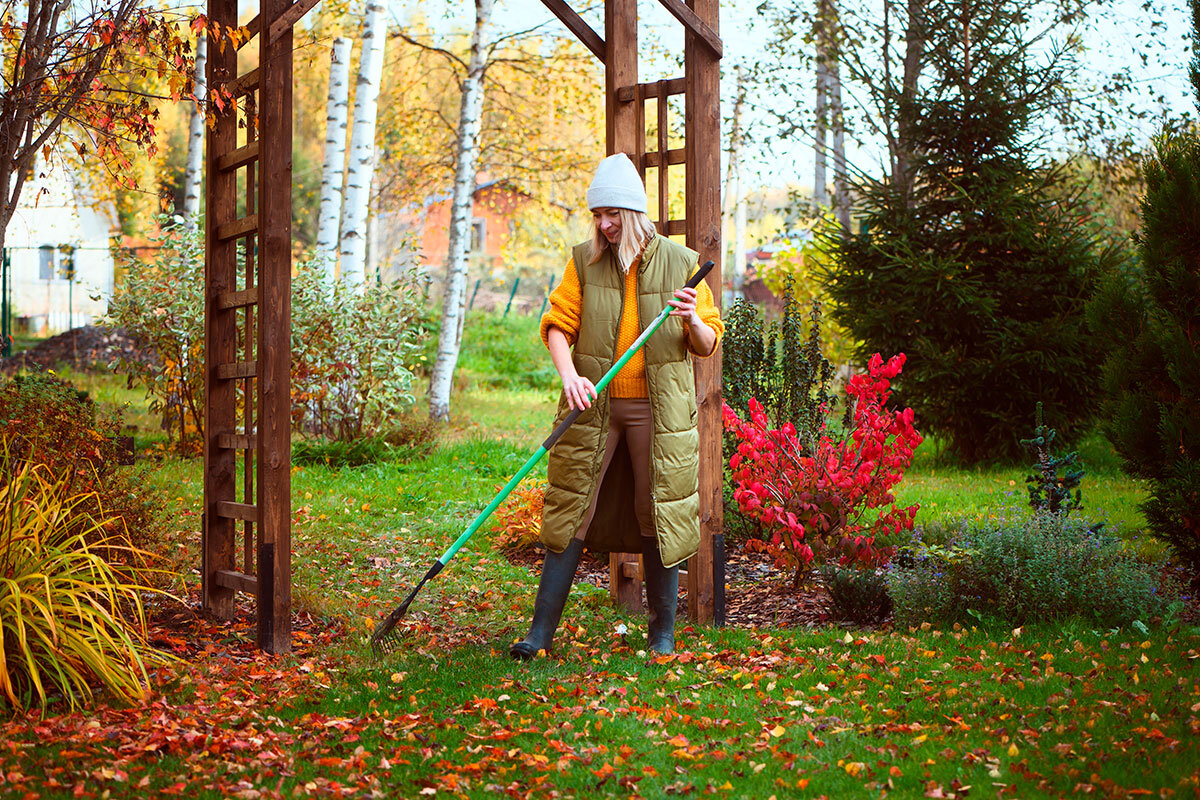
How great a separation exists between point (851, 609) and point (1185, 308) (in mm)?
2162

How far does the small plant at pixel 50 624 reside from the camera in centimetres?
353

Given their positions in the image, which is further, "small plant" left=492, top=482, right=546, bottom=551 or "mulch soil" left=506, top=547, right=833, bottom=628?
"small plant" left=492, top=482, right=546, bottom=551

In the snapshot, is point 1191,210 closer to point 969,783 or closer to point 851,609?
point 851,609

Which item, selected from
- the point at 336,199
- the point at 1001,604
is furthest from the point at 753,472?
the point at 336,199

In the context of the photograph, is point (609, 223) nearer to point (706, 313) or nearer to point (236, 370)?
point (706, 313)

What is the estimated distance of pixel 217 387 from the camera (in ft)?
16.2

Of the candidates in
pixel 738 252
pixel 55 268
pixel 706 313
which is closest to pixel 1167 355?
pixel 706 313

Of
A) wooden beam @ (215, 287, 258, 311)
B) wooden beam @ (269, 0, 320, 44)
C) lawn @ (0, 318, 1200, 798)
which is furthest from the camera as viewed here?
wooden beam @ (215, 287, 258, 311)

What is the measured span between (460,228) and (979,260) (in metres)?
6.03

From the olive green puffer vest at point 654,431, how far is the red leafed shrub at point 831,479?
116cm

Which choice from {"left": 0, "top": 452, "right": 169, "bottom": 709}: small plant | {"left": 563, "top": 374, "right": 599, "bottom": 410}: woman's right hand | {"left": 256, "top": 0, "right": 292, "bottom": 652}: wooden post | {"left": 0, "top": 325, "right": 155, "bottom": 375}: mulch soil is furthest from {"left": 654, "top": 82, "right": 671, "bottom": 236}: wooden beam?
{"left": 0, "top": 325, "right": 155, "bottom": 375}: mulch soil

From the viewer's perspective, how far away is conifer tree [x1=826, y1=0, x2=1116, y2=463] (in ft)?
30.2

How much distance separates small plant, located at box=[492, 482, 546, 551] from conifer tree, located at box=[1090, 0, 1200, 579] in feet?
A: 10.9

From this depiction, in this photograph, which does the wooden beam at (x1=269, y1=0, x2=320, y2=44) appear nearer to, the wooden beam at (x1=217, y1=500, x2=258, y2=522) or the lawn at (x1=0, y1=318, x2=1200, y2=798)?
the wooden beam at (x1=217, y1=500, x2=258, y2=522)
